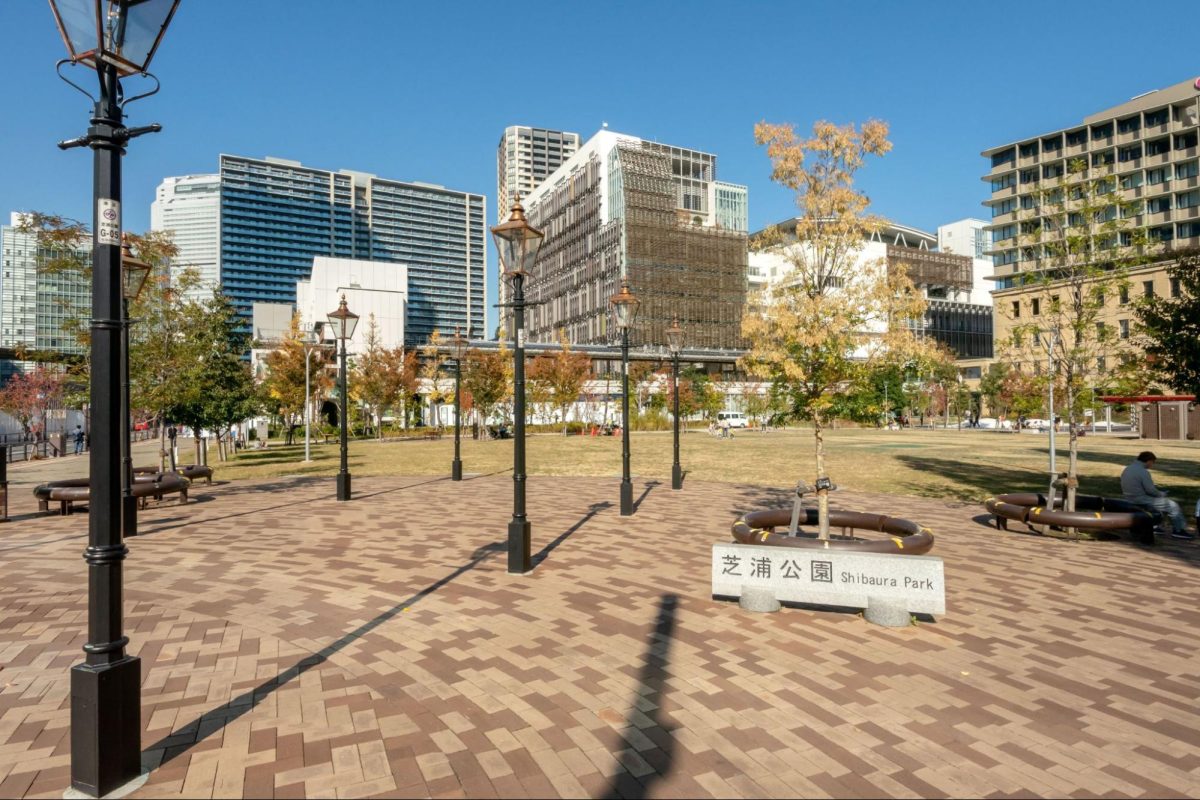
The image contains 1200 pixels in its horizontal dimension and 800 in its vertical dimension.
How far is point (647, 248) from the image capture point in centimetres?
10262

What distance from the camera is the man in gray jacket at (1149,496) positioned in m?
10.7

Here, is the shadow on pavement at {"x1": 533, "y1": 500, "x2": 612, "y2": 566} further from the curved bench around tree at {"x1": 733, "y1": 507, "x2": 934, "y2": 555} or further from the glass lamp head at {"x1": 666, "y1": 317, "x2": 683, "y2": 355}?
the glass lamp head at {"x1": 666, "y1": 317, "x2": 683, "y2": 355}

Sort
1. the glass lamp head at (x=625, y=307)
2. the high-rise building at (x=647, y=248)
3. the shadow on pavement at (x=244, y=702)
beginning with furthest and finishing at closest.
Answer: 1. the high-rise building at (x=647, y=248)
2. the glass lamp head at (x=625, y=307)
3. the shadow on pavement at (x=244, y=702)

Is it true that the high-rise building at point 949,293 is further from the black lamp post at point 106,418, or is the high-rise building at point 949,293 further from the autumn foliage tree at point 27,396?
the black lamp post at point 106,418

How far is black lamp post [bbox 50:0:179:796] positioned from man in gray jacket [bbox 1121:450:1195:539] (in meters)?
13.4

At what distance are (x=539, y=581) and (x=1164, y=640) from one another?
6.18m

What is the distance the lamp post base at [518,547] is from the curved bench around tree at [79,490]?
9.01 metres

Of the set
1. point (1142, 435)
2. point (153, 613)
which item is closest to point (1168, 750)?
point (153, 613)

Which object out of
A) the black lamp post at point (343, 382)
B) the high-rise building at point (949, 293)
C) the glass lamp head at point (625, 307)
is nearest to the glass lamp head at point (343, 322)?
the black lamp post at point (343, 382)

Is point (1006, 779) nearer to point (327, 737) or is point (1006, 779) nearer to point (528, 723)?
point (528, 723)

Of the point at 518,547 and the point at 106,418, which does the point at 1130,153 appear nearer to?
the point at 518,547

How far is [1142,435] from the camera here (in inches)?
1673

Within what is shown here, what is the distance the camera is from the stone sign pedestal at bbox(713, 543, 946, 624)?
620cm

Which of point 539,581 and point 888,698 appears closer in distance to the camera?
point 888,698
